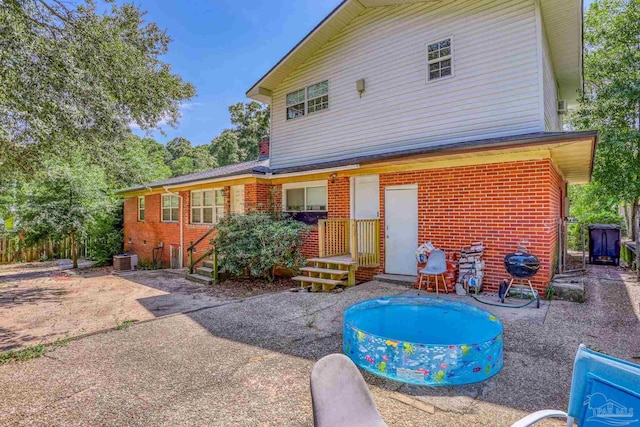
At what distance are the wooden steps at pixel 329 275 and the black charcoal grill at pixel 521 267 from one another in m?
3.13

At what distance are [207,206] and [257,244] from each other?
474 centimetres

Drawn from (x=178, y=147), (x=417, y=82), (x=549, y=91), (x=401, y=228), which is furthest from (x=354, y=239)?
(x=178, y=147)

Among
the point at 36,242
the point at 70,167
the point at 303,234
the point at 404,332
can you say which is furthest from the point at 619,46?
the point at 36,242

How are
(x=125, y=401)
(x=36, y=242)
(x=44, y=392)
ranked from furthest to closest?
(x=36, y=242), (x=44, y=392), (x=125, y=401)

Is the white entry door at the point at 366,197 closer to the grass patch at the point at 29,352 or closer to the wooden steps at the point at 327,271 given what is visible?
the wooden steps at the point at 327,271

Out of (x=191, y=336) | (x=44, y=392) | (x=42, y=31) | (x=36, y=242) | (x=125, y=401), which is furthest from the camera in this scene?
(x=36, y=242)

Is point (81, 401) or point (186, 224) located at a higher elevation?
point (186, 224)

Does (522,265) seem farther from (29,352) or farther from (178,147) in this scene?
(178,147)

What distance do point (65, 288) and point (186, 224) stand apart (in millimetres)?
4599

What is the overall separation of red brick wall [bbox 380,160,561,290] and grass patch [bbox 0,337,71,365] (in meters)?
7.05

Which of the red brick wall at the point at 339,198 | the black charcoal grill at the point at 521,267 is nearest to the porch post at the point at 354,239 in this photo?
the red brick wall at the point at 339,198

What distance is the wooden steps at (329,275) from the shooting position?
305 inches

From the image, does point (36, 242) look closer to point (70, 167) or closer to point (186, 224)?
point (70, 167)

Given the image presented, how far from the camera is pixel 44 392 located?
346 cm
